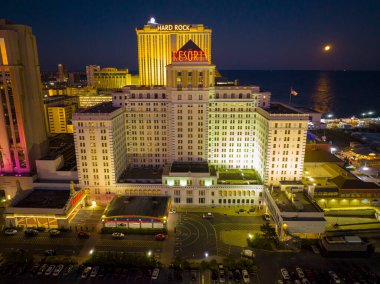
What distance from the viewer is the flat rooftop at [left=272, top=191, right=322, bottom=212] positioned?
300ft

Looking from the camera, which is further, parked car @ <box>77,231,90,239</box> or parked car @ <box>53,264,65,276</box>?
parked car @ <box>77,231,90,239</box>

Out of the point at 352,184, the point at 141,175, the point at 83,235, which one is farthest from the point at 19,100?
the point at 352,184

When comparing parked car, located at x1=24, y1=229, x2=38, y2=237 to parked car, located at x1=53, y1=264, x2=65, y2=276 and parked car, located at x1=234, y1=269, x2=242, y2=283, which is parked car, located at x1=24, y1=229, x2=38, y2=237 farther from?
parked car, located at x1=234, y1=269, x2=242, y2=283

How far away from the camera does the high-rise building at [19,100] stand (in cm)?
10919

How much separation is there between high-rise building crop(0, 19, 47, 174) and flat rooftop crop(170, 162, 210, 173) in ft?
196

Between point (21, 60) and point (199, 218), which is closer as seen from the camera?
point (199, 218)

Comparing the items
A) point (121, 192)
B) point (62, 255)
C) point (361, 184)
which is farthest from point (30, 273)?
point (361, 184)

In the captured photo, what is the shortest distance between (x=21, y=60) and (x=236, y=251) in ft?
351

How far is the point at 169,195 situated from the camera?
111125 mm

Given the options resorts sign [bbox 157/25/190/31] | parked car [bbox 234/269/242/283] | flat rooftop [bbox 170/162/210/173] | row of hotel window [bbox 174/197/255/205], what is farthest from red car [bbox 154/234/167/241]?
resorts sign [bbox 157/25/190/31]

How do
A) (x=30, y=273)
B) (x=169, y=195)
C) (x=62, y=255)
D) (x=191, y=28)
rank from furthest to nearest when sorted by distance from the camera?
(x=191, y=28)
(x=169, y=195)
(x=62, y=255)
(x=30, y=273)

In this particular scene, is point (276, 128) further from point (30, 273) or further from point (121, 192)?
point (30, 273)

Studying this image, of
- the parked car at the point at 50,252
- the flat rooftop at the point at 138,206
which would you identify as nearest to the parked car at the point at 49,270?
the parked car at the point at 50,252

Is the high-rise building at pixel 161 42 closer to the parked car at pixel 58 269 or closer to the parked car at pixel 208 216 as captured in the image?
the parked car at pixel 208 216
